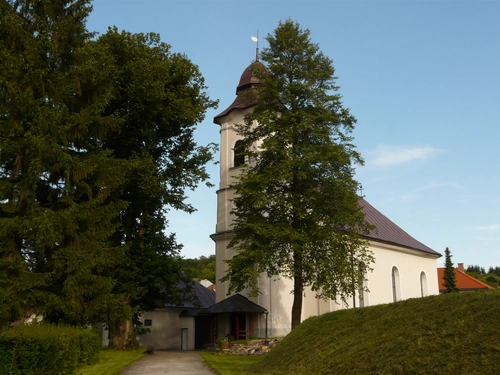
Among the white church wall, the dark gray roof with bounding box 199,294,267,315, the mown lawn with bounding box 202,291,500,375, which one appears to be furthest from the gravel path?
the white church wall

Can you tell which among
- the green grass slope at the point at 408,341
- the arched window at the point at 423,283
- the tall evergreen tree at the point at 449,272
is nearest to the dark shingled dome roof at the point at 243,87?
the green grass slope at the point at 408,341

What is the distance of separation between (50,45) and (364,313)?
13788mm

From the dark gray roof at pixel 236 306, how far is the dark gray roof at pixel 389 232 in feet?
33.2

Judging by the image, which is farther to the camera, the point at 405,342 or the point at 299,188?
the point at 299,188

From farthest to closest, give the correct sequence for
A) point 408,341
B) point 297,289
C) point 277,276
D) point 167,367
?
point 277,276, point 297,289, point 167,367, point 408,341

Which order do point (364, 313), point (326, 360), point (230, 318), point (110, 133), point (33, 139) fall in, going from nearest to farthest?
point (326, 360)
point (364, 313)
point (33, 139)
point (110, 133)
point (230, 318)

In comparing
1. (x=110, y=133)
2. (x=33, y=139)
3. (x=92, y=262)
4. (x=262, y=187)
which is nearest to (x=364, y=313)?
(x=262, y=187)

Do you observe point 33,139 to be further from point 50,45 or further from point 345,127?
point 345,127

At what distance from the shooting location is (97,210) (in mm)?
18625

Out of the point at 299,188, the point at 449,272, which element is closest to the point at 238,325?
the point at 299,188

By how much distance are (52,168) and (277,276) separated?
14032 mm

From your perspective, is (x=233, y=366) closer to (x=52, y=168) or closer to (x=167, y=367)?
(x=167, y=367)

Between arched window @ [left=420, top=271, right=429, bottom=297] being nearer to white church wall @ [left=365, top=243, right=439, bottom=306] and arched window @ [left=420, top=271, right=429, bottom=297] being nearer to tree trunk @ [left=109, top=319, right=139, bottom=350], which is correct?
white church wall @ [left=365, top=243, right=439, bottom=306]

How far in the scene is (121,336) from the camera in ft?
74.5
